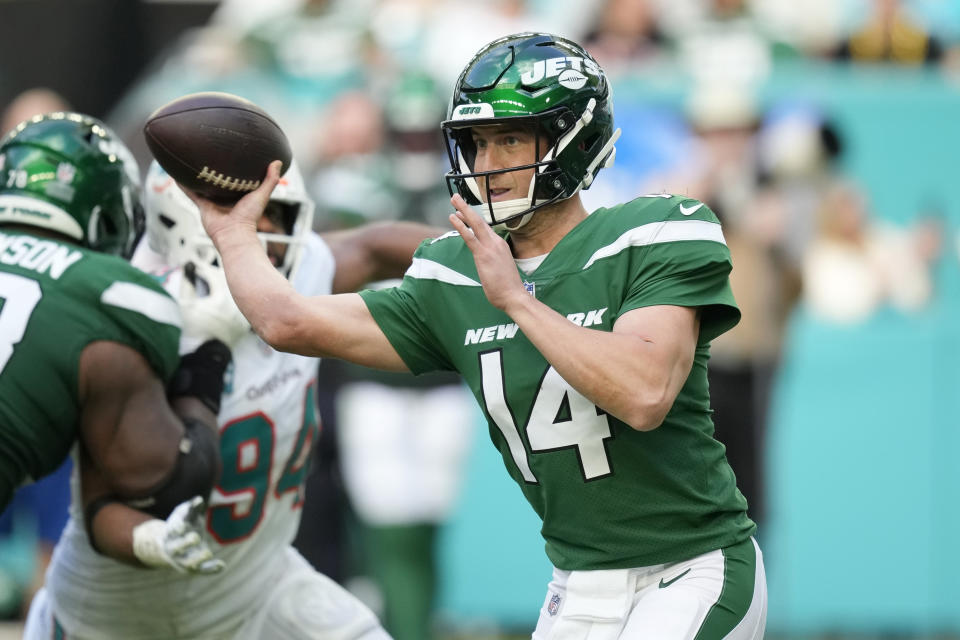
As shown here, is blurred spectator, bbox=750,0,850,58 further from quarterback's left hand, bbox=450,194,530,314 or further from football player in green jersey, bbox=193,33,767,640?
quarterback's left hand, bbox=450,194,530,314

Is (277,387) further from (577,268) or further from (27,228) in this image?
(577,268)

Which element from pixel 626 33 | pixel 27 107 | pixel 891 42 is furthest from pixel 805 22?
pixel 27 107

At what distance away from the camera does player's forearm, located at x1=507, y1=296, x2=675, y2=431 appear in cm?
281

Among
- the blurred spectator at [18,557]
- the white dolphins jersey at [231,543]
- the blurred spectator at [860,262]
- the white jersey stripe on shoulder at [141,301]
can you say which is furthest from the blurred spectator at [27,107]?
the white jersey stripe on shoulder at [141,301]

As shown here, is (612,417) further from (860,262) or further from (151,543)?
(860,262)

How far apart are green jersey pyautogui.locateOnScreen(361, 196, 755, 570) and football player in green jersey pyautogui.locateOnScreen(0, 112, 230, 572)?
799 mm

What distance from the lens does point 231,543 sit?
3.88 meters

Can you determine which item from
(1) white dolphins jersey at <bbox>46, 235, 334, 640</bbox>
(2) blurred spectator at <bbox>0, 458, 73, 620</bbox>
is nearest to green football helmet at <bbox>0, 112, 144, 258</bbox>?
(1) white dolphins jersey at <bbox>46, 235, 334, 640</bbox>

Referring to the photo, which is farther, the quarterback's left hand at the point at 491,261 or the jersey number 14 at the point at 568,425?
the jersey number 14 at the point at 568,425

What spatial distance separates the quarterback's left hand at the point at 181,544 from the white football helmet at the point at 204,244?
527 millimetres

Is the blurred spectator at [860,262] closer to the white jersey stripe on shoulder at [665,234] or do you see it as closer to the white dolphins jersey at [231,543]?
the white dolphins jersey at [231,543]

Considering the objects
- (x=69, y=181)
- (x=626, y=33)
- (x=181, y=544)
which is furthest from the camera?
(x=626, y=33)

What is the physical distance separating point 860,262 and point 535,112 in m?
4.47

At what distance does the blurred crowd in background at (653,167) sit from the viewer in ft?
22.1
